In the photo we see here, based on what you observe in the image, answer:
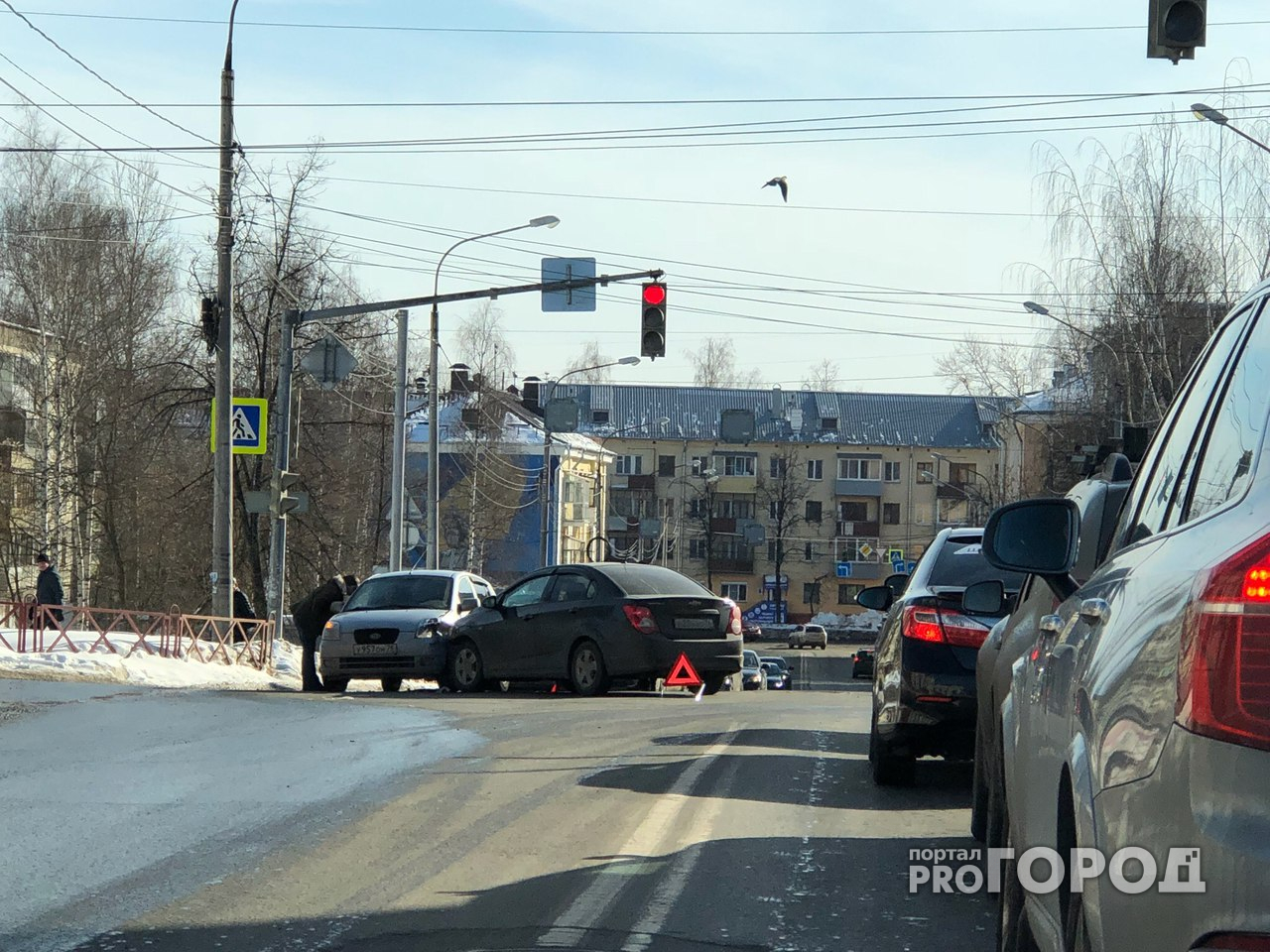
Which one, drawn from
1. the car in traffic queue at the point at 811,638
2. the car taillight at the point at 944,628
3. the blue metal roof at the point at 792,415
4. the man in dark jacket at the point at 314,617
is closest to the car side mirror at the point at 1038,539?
the car taillight at the point at 944,628

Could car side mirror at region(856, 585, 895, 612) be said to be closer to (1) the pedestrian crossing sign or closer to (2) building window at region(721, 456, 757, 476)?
(1) the pedestrian crossing sign

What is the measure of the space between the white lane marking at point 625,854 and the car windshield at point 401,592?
11494 mm

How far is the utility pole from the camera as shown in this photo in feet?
81.7

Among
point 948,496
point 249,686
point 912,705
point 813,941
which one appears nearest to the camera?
point 813,941

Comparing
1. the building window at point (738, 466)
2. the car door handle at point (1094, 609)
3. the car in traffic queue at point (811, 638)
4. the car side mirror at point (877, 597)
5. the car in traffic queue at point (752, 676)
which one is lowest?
the car in traffic queue at point (811, 638)

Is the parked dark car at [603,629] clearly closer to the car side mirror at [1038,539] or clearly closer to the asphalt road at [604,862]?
the asphalt road at [604,862]

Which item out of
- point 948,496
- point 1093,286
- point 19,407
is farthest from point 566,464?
point 1093,286

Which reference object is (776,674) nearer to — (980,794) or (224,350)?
(224,350)

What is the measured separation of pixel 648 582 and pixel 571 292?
834 cm

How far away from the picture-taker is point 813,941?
561 centimetres

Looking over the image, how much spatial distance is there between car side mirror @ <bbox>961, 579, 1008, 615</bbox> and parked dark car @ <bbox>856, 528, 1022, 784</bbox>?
1357mm

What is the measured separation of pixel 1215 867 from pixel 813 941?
3571 mm

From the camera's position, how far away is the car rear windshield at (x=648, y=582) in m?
18.6

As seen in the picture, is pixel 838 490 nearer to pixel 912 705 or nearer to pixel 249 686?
pixel 249 686
